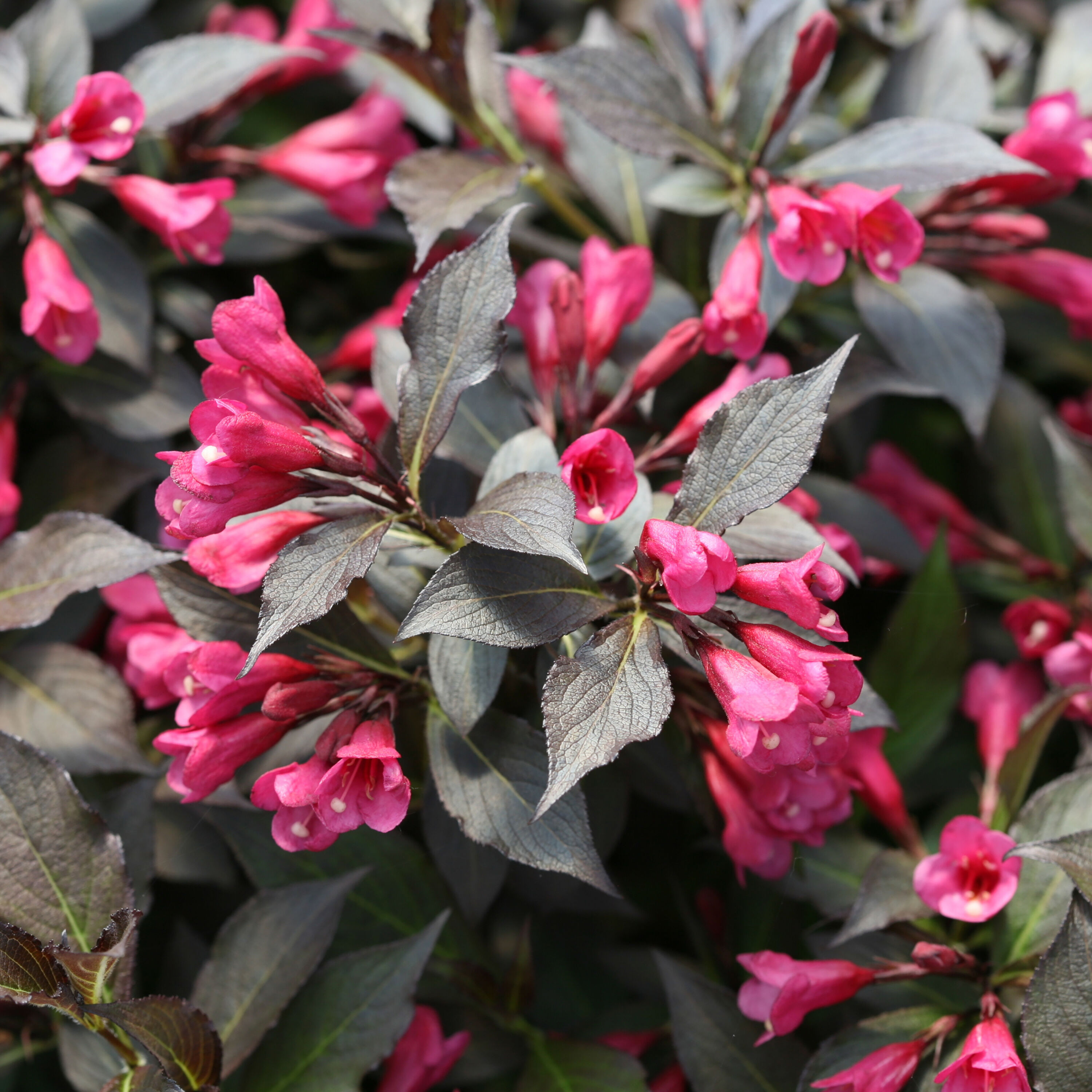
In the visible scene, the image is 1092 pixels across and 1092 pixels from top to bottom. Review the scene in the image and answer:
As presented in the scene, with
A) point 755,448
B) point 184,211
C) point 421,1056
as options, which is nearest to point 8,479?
point 184,211

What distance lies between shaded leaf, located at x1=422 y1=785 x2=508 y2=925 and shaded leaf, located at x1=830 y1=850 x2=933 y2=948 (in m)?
0.35

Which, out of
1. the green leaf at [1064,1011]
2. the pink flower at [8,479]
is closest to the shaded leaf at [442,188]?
the pink flower at [8,479]

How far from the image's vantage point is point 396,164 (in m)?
1.26

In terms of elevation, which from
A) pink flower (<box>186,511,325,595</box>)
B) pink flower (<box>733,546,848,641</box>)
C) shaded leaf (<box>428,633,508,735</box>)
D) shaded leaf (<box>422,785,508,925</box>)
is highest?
pink flower (<box>733,546,848,641</box>)

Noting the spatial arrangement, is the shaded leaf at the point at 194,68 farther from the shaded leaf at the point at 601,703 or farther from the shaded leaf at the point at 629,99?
the shaded leaf at the point at 601,703

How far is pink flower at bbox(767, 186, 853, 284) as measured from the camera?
108 centimetres

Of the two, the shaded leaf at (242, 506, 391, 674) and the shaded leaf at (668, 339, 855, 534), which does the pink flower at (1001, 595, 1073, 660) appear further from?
Result: the shaded leaf at (242, 506, 391, 674)

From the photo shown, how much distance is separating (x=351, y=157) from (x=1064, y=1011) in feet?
4.35

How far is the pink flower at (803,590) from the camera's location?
→ 0.80 meters

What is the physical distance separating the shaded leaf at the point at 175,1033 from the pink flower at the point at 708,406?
2.34 feet

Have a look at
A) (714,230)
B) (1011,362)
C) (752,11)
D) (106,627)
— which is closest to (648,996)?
(106,627)

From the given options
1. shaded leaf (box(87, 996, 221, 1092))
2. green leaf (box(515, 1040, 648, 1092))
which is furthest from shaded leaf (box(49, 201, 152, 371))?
green leaf (box(515, 1040, 648, 1092))

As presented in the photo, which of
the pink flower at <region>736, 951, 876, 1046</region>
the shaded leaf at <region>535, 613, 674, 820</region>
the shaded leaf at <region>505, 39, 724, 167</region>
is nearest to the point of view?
the shaded leaf at <region>535, 613, 674, 820</region>

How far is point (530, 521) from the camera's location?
81 cm
